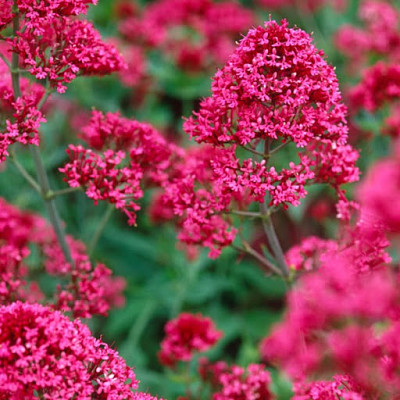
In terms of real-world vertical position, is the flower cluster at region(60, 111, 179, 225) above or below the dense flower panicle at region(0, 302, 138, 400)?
above

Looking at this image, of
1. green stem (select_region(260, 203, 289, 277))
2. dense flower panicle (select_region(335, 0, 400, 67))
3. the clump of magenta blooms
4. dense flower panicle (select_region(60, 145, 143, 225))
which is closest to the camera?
the clump of magenta blooms

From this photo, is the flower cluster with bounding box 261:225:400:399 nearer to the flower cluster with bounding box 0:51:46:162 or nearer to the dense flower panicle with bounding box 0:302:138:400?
the dense flower panicle with bounding box 0:302:138:400

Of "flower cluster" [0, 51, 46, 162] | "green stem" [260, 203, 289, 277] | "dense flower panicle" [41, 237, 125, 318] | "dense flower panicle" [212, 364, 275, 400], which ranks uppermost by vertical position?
"flower cluster" [0, 51, 46, 162]

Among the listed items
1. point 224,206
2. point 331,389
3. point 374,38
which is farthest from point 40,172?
point 374,38

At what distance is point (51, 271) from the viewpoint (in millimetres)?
3357

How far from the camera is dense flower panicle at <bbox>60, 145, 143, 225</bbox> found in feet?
8.83

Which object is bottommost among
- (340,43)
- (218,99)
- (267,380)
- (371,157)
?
(267,380)

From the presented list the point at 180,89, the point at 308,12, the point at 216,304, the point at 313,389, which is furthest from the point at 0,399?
the point at 308,12

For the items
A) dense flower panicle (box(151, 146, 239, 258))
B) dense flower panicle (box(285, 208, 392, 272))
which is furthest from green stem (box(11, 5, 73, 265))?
dense flower panicle (box(285, 208, 392, 272))

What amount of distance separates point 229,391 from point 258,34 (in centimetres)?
159

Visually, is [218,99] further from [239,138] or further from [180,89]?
[180,89]

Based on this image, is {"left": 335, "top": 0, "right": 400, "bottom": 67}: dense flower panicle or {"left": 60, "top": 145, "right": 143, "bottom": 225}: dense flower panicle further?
{"left": 335, "top": 0, "right": 400, "bottom": 67}: dense flower panicle

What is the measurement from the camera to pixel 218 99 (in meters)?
2.39

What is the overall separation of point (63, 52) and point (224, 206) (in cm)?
96
